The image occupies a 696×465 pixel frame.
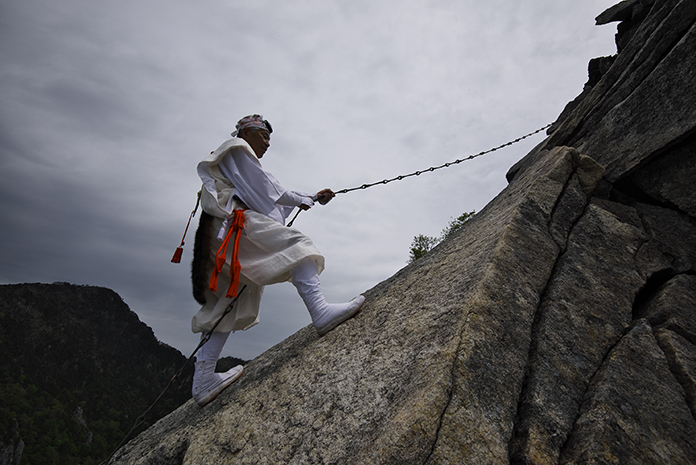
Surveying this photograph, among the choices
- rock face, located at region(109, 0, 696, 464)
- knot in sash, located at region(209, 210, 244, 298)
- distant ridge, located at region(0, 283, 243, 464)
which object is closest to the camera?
rock face, located at region(109, 0, 696, 464)

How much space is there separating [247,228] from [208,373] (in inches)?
70.9

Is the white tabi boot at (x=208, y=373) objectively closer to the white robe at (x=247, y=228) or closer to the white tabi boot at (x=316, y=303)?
the white robe at (x=247, y=228)

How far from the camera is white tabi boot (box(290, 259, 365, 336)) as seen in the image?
414cm

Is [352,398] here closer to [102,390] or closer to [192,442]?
[192,442]

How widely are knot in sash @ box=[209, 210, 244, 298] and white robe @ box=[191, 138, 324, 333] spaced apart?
0.10m

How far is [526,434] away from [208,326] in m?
3.45

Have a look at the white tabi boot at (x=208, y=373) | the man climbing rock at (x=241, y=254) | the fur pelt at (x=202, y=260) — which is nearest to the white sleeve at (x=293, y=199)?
the man climbing rock at (x=241, y=254)

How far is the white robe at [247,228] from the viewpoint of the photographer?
421cm

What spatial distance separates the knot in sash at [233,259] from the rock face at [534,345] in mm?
1024

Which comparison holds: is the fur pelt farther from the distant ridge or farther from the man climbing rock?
the distant ridge

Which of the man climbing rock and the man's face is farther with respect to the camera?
the man's face

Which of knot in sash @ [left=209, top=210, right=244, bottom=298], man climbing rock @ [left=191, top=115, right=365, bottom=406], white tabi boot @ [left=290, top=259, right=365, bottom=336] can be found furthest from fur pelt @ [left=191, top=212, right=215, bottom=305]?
white tabi boot @ [left=290, top=259, right=365, bottom=336]

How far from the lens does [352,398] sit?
294 cm

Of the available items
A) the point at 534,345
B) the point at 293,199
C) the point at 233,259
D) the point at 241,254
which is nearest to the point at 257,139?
the point at 293,199
